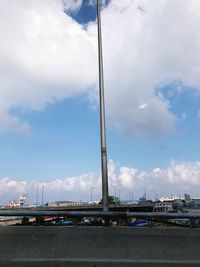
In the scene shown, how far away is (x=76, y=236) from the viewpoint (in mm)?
7215

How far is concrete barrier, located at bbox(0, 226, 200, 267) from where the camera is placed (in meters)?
6.71

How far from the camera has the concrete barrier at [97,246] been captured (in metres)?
6.71

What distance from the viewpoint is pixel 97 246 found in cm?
705

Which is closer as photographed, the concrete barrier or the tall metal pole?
the concrete barrier

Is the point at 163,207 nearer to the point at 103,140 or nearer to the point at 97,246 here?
the point at 103,140

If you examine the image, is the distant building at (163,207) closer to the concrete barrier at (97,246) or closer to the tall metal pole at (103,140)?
the tall metal pole at (103,140)

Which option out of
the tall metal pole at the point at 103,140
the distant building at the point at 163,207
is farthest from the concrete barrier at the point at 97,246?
the distant building at the point at 163,207

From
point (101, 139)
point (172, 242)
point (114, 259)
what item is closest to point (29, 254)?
point (114, 259)

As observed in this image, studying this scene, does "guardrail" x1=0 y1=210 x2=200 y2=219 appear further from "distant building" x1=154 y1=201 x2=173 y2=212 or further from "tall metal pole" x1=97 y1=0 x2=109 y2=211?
"distant building" x1=154 y1=201 x2=173 y2=212

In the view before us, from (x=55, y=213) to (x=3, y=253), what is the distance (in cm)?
129

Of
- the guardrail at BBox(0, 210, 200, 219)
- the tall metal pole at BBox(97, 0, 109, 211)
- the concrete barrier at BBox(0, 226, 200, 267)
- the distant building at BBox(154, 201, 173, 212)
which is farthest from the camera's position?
the distant building at BBox(154, 201, 173, 212)

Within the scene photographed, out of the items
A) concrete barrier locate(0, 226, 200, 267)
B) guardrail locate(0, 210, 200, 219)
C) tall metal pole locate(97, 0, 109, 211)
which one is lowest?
concrete barrier locate(0, 226, 200, 267)

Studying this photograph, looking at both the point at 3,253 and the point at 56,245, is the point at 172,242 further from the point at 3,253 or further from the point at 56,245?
the point at 3,253

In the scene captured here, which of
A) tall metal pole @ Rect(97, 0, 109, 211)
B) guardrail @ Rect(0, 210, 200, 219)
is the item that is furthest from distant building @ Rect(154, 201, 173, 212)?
guardrail @ Rect(0, 210, 200, 219)
